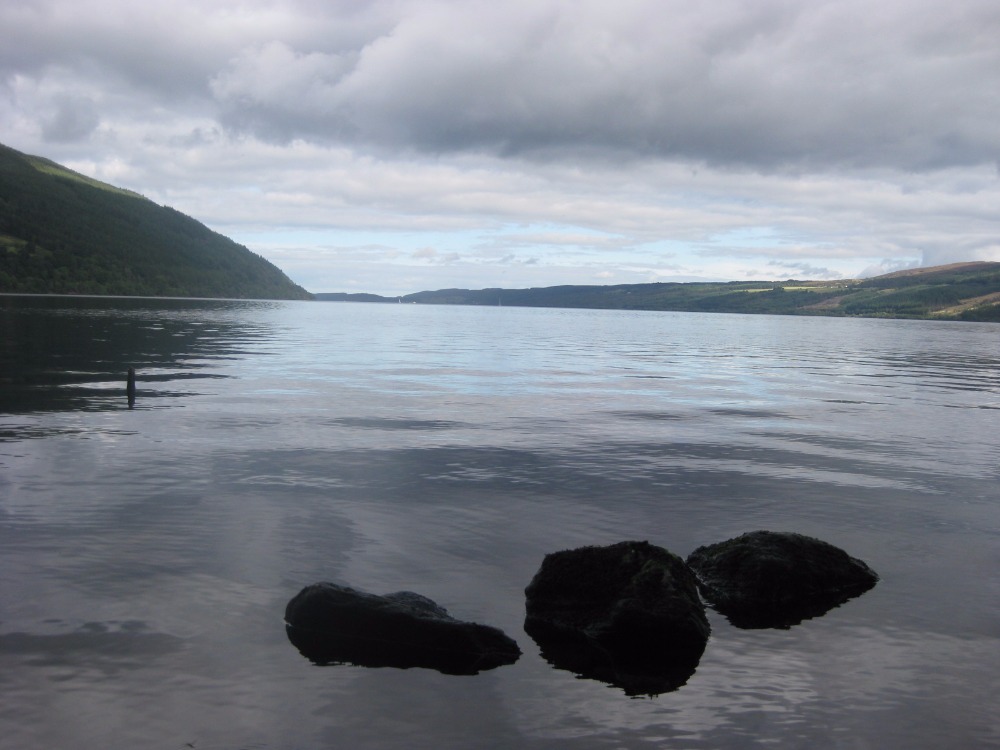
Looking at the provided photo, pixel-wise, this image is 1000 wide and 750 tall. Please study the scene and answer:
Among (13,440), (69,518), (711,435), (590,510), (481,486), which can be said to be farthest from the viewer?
(711,435)

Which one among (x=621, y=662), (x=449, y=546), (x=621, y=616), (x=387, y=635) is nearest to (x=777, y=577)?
(x=621, y=616)

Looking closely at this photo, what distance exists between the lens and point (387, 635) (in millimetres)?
14414

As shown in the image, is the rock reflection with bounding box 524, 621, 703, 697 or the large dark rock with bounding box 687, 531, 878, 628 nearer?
the rock reflection with bounding box 524, 621, 703, 697

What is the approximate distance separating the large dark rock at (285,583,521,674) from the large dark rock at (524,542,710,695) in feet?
4.45

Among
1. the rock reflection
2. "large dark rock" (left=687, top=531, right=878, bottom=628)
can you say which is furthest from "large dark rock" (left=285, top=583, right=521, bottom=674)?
"large dark rock" (left=687, top=531, right=878, bottom=628)

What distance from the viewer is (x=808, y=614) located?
16.8m

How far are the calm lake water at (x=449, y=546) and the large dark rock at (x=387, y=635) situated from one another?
42 cm

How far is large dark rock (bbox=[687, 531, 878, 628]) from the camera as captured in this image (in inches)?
665

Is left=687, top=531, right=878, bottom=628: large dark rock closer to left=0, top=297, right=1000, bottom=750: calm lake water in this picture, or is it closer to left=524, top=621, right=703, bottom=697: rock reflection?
left=0, top=297, right=1000, bottom=750: calm lake water

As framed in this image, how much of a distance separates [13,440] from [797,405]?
42.4m

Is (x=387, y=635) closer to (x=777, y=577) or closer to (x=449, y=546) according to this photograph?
(x=449, y=546)

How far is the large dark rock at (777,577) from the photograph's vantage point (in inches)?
665

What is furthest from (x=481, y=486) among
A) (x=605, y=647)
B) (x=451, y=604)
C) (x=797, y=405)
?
(x=797, y=405)

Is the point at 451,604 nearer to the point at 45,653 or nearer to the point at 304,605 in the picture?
the point at 304,605
